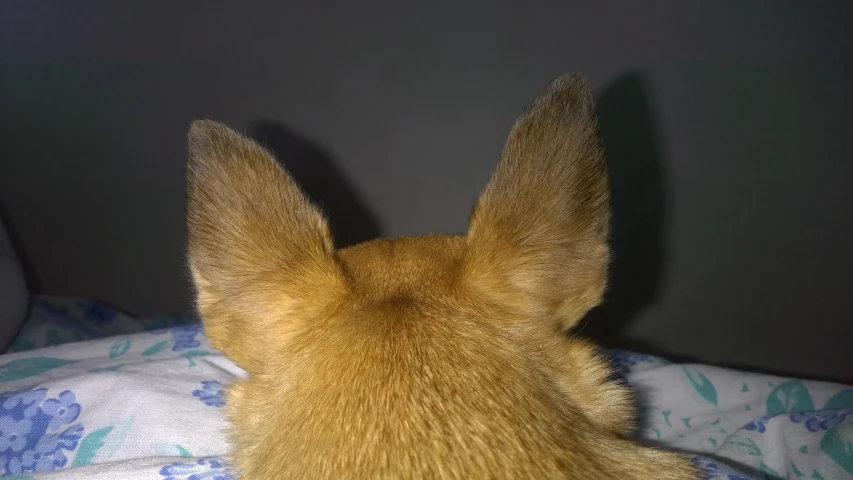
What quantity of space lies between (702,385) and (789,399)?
0.26 m

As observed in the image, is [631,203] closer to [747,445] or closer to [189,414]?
[747,445]

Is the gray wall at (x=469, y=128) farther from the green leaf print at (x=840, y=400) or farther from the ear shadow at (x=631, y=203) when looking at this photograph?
the green leaf print at (x=840, y=400)

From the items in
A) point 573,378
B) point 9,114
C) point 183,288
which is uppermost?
point 9,114

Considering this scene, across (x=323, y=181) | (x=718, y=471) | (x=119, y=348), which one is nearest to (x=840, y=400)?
(x=718, y=471)

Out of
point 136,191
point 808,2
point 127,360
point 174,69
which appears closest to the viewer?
point 127,360

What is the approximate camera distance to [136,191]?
314 cm

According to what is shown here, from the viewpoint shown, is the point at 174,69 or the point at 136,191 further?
the point at 136,191

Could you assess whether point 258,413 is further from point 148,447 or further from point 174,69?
point 174,69

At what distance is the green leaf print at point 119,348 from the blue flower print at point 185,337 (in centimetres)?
14

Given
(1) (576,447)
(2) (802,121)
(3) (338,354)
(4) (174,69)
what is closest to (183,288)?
(4) (174,69)

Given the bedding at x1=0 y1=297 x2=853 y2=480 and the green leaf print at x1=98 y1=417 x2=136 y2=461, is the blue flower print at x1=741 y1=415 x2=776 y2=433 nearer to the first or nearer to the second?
the bedding at x1=0 y1=297 x2=853 y2=480

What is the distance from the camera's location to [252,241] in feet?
3.29

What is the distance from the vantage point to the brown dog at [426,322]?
699mm

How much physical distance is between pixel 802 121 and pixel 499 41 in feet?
5.04
